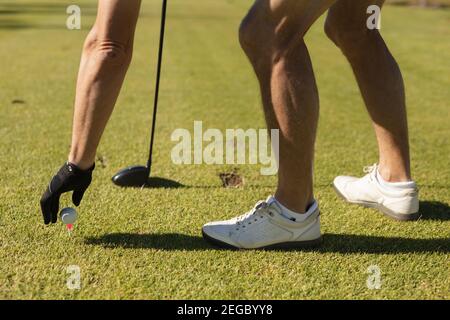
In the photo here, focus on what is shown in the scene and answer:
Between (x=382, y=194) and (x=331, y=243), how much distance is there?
603 mm

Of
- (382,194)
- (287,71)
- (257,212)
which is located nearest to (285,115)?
(287,71)

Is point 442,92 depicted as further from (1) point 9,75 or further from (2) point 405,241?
(1) point 9,75

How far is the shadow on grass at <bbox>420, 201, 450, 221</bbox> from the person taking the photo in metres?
2.99

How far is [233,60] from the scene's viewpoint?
9.38 meters

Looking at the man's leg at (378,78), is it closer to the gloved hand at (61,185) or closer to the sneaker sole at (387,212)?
the sneaker sole at (387,212)

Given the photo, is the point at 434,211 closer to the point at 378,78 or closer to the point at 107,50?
the point at 378,78

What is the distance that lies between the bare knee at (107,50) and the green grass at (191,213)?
0.80 meters

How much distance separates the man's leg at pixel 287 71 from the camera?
2252 mm

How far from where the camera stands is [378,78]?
9.67 ft

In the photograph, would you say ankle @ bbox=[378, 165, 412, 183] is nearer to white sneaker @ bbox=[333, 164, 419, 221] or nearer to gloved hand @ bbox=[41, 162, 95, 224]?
white sneaker @ bbox=[333, 164, 419, 221]

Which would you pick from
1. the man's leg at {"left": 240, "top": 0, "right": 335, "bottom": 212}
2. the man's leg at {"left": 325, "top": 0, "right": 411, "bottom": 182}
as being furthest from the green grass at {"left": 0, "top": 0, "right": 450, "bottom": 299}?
the man's leg at {"left": 240, "top": 0, "right": 335, "bottom": 212}

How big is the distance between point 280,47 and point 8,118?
3.45 metres
